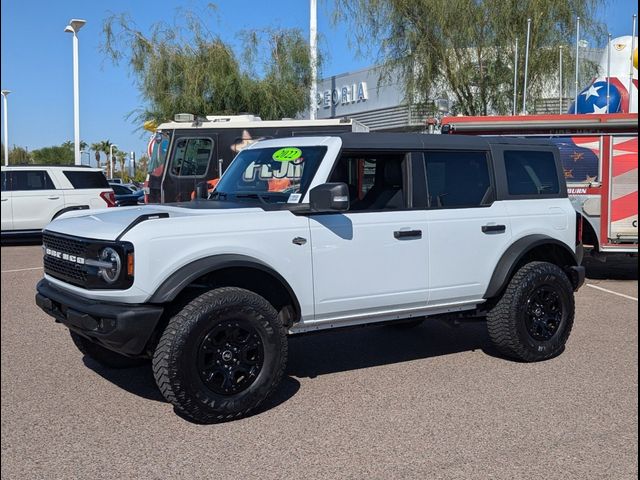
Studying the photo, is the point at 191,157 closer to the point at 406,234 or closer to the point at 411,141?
the point at 411,141

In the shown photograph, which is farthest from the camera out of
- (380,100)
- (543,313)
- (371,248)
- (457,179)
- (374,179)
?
(380,100)

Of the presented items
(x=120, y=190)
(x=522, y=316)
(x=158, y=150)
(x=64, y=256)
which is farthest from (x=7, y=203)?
(x=522, y=316)

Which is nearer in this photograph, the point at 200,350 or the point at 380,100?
the point at 200,350

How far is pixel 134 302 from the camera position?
4344 millimetres

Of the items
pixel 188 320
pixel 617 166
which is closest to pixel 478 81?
pixel 617 166

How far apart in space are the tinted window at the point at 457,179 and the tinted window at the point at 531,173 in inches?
A: 11.6

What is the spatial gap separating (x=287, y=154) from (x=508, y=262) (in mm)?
2061

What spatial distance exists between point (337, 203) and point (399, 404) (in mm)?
1485

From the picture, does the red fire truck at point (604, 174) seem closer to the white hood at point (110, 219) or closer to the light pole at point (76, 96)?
the white hood at point (110, 219)

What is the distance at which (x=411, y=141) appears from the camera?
566cm

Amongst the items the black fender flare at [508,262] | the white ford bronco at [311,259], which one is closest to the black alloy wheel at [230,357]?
the white ford bronco at [311,259]

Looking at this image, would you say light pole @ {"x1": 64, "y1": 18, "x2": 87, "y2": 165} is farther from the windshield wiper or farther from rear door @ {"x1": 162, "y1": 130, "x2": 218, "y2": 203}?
the windshield wiper

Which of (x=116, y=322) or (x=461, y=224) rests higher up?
(x=461, y=224)

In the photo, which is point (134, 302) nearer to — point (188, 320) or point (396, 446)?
point (188, 320)
